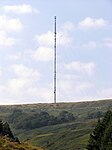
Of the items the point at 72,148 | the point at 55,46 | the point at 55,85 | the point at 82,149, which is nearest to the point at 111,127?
the point at 55,85

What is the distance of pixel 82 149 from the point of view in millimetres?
186375

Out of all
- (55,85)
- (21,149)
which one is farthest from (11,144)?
(55,85)

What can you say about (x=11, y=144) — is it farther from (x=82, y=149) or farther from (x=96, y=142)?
(x=82, y=149)

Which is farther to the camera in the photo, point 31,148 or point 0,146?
point 31,148

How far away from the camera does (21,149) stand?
4225 cm

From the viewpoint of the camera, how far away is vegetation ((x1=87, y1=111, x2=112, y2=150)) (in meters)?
84.6

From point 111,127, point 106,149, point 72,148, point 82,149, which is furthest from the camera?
point 72,148

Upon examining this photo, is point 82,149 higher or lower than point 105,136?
lower

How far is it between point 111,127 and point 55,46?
42717mm

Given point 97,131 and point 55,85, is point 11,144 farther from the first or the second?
point 55,85

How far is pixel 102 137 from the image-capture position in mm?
89562

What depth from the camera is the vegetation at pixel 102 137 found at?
8462cm

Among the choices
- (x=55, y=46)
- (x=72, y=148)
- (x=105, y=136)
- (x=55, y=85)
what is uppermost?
(x=55, y=46)

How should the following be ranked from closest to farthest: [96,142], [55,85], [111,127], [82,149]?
1. [111,127]
2. [96,142]
3. [55,85]
4. [82,149]
